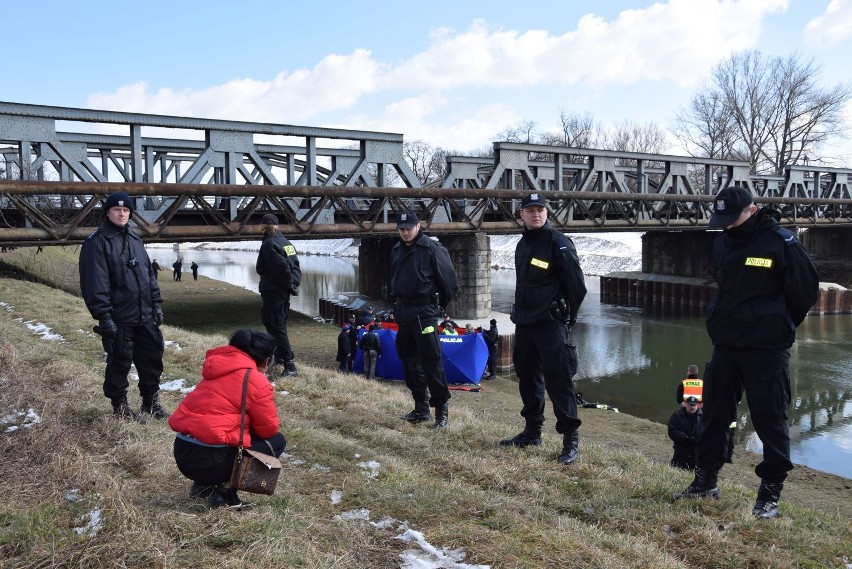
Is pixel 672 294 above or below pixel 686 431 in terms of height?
below

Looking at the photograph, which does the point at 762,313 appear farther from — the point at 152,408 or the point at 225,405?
the point at 152,408

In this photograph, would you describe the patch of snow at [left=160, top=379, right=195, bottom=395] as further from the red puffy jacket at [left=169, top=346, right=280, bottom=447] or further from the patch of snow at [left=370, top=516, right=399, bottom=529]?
the patch of snow at [left=370, top=516, right=399, bottom=529]

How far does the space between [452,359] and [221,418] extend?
9.79 meters

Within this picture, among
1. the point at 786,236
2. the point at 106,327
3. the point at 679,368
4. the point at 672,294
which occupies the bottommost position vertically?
the point at 679,368

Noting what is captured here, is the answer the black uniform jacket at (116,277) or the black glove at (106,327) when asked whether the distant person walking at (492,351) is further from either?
the black glove at (106,327)

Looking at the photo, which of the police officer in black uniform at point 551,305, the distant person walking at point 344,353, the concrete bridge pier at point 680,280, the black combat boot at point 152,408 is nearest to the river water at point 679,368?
the concrete bridge pier at point 680,280

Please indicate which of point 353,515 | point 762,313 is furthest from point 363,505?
point 762,313

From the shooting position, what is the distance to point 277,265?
826 cm

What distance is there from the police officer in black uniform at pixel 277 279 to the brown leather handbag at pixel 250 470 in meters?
4.60

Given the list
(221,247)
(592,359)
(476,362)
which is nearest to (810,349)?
(592,359)

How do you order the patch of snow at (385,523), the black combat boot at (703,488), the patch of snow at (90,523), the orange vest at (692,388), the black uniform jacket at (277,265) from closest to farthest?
the patch of snow at (90,523), the patch of snow at (385,523), the black combat boot at (703,488), the orange vest at (692,388), the black uniform jacket at (277,265)

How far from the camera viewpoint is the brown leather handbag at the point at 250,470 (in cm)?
366

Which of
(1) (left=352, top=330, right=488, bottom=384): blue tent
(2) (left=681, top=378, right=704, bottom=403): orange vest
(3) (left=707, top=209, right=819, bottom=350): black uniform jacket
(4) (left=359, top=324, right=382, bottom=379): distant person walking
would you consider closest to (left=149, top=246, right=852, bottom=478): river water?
(1) (left=352, top=330, right=488, bottom=384): blue tent

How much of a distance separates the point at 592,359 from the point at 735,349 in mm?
17259
